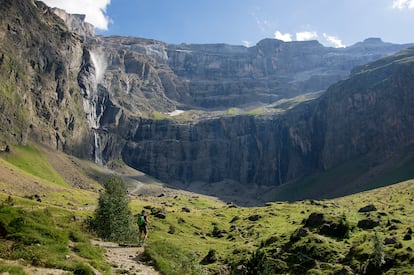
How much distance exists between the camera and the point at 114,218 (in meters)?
63.6

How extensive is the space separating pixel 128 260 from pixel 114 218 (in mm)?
32305

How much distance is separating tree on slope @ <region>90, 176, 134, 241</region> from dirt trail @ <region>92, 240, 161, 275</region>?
877 inches

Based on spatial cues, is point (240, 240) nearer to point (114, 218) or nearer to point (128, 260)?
point (114, 218)

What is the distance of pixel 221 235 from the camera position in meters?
150

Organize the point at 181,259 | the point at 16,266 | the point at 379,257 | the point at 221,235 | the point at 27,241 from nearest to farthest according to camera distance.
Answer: the point at 16,266 → the point at 27,241 → the point at 181,259 → the point at 379,257 → the point at 221,235

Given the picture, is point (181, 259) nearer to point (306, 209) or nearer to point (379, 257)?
point (379, 257)

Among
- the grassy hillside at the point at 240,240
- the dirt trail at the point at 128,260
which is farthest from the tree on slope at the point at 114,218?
the dirt trail at the point at 128,260

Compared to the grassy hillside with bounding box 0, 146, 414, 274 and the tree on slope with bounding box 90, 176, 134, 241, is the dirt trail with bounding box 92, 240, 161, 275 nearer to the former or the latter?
the grassy hillside with bounding box 0, 146, 414, 274

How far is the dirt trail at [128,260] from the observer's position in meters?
29.2

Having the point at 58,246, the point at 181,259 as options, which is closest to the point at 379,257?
the point at 181,259

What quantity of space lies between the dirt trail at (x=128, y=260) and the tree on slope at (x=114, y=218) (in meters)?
22.3

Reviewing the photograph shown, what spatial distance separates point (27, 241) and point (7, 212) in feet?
10.8

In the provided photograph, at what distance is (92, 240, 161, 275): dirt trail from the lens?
29.2 meters

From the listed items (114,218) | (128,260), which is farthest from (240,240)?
(128,260)
